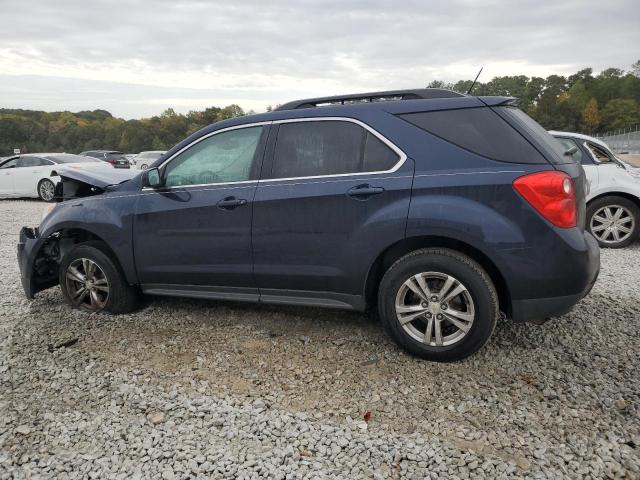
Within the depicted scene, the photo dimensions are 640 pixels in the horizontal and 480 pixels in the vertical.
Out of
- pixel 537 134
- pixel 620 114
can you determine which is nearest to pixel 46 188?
pixel 537 134

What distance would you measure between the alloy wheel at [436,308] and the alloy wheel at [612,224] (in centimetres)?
498

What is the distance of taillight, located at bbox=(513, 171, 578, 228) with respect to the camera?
3.01m

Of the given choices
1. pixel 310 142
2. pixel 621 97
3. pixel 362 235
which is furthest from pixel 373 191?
pixel 621 97

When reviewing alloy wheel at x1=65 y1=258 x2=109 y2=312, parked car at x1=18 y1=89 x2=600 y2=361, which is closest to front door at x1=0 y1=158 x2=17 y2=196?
alloy wheel at x1=65 y1=258 x2=109 y2=312

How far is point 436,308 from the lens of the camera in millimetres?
3270

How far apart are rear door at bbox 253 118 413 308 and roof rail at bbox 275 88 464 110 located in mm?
264

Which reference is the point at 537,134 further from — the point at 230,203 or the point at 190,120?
the point at 190,120

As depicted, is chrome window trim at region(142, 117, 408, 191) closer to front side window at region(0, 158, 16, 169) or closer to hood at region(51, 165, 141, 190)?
hood at region(51, 165, 141, 190)

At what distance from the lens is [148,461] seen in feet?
8.20

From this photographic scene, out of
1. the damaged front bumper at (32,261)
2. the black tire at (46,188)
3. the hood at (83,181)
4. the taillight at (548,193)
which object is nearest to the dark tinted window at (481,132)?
the taillight at (548,193)

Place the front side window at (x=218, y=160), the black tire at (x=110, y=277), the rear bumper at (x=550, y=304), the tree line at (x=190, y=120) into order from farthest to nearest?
the tree line at (x=190, y=120) → the black tire at (x=110, y=277) → the front side window at (x=218, y=160) → the rear bumper at (x=550, y=304)

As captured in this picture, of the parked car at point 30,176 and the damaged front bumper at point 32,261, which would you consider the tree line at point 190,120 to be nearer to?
the parked car at point 30,176

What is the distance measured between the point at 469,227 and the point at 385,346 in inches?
44.8

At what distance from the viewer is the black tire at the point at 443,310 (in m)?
3.15
